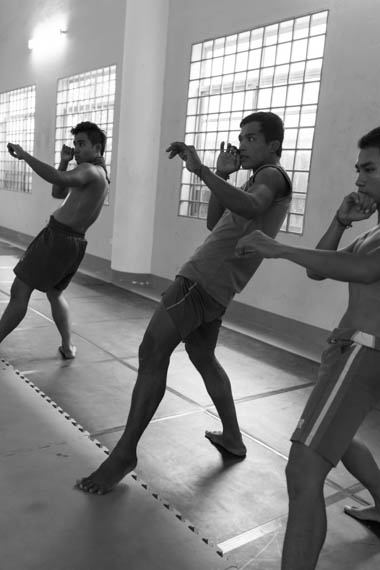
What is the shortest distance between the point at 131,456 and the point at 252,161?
141 cm

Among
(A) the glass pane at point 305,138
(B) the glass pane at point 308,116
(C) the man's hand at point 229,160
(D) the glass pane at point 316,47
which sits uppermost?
(D) the glass pane at point 316,47

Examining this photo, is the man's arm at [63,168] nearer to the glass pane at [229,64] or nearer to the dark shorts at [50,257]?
the dark shorts at [50,257]

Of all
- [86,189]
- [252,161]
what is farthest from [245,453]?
[86,189]

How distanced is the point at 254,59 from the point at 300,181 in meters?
1.41

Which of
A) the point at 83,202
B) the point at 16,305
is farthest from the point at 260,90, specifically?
the point at 16,305

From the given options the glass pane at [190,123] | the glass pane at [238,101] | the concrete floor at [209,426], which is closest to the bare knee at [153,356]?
the concrete floor at [209,426]

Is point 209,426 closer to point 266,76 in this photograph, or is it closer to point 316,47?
point 316,47

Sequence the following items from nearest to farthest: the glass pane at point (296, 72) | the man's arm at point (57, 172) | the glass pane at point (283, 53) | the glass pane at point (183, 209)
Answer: the man's arm at point (57, 172)
the glass pane at point (296, 72)
the glass pane at point (283, 53)
the glass pane at point (183, 209)

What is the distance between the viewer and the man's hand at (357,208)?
5.75ft

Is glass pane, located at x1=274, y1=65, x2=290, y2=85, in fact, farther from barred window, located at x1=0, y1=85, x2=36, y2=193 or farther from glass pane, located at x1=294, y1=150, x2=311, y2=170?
barred window, located at x1=0, y1=85, x2=36, y2=193

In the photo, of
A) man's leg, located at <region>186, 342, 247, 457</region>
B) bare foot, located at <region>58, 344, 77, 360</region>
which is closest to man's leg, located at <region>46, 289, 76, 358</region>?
bare foot, located at <region>58, 344, 77, 360</region>

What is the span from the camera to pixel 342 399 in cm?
161

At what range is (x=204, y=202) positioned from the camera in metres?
6.11

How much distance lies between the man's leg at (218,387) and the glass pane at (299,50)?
3403 millimetres
